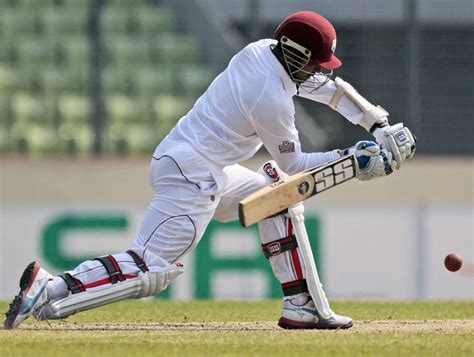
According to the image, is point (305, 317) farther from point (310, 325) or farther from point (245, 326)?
point (245, 326)

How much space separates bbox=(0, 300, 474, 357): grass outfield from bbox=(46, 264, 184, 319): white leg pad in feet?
0.39

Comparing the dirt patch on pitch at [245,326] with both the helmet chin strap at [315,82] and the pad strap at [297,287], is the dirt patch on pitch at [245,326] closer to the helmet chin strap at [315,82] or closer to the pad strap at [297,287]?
the pad strap at [297,287]

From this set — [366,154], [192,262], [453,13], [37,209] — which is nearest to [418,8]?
[453,13]

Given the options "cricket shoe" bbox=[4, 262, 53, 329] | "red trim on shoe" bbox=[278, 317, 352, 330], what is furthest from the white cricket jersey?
"cricket shoe" bbox=[4, 262, 53, 329]

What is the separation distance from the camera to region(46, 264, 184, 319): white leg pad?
21.3 feet

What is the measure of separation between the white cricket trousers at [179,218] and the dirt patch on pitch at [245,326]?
0.32m

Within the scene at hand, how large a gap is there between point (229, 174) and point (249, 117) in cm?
39

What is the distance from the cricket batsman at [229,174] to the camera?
6.54m

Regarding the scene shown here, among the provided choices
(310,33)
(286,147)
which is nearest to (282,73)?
(310,33)

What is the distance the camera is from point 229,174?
6.87 metres

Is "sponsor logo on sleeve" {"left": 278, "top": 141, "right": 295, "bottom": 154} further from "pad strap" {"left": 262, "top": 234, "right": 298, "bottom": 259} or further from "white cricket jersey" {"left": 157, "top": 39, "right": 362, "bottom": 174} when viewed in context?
"pad strap" {"left": 262, "top": 234, "right": 298, "bottom": 259}

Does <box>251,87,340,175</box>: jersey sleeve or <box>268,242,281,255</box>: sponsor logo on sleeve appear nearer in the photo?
<box>251,87,340,175</box>: jersey sleeve

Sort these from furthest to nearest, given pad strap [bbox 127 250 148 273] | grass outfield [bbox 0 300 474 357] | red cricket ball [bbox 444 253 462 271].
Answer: red cricket ball [bbox 444 253 462 271] → pad strap [bbox 127 250 148 273] → grass outfield [bbox 0 300 474 357]

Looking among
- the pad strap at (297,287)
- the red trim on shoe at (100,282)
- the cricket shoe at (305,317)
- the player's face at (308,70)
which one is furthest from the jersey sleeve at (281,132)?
the red trim on shoe at (100,282)
